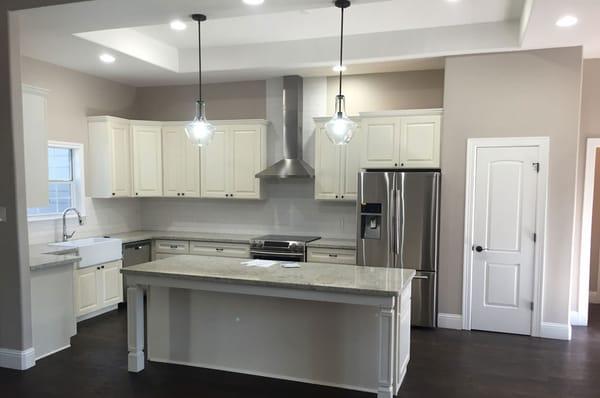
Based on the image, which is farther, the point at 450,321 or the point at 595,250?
the point at 595,250

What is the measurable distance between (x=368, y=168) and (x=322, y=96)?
4.31 ft

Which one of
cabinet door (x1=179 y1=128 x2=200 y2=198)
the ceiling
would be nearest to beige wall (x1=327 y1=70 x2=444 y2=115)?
the ceiling

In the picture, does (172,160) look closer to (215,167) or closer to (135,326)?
(215,167)

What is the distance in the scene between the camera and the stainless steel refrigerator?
15.8 ft

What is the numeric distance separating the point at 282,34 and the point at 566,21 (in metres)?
2.78

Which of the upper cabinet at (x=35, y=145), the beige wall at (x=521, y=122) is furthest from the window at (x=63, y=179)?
the beige wall at (x=521, y=122)

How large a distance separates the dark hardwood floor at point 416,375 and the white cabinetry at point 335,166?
1.99 m

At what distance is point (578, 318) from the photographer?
16.7 ft

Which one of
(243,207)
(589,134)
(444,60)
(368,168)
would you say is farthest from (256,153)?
(589,134)

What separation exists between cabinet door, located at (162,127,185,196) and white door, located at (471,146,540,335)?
3.89 metres

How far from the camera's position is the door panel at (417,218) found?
4812 millimetres

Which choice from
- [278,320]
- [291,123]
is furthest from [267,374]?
[291,123]

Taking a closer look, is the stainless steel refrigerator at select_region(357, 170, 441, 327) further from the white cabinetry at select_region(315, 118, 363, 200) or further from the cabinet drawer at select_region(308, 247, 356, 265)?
the white cabinetry at select_region(315, 118, 363, 200)

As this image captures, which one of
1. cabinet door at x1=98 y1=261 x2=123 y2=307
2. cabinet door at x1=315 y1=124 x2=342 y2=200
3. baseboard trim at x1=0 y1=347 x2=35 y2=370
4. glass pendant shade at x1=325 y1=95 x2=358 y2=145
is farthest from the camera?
cabinet door at x1=315 y1=124 x2=342 y2=200
